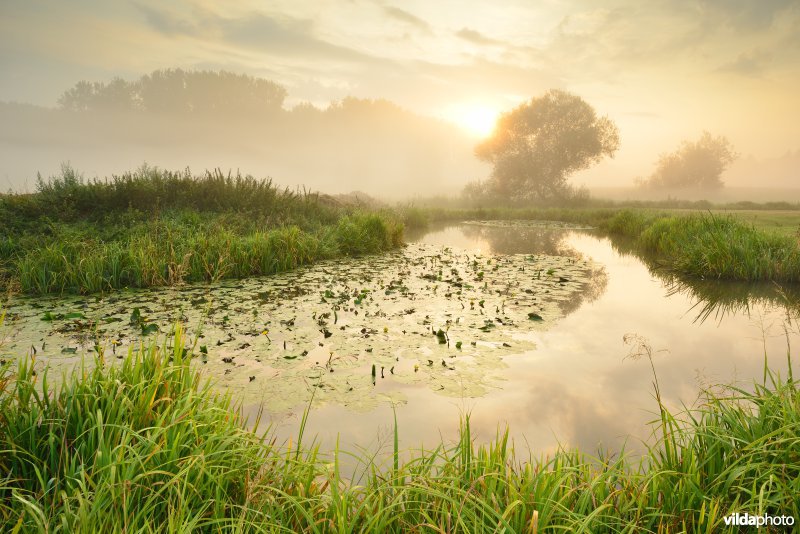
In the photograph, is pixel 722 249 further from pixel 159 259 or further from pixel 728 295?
pixel 159 259

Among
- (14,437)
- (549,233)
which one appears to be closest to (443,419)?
(14,437)

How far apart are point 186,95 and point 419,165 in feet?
180

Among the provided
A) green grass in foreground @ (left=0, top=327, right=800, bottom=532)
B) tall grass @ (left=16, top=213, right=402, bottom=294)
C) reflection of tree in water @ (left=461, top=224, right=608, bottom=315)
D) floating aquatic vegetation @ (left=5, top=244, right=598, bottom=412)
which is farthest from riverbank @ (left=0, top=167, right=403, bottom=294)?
reflection of tree in water @ (left=461, top=224, right=608, bottom=315)

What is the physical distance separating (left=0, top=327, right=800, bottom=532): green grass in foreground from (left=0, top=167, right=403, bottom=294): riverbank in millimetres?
3551

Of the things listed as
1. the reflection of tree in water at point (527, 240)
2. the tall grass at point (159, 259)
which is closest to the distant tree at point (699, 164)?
the reflection of tree in water at point (527, 240)

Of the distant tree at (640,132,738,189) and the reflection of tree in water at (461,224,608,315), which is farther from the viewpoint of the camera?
the distant tree at (640,132,738,189)

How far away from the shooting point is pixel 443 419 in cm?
429

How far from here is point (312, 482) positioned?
9.52 feet

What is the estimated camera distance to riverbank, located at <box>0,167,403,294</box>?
363 inches

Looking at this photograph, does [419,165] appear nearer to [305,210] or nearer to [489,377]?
[305,210]

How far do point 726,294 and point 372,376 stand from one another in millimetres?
9149

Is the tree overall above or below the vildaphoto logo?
above

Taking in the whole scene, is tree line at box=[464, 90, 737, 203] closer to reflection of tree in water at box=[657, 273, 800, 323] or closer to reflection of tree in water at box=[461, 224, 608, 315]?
reflection of tree in water at box=[461, 224, 608, 315]

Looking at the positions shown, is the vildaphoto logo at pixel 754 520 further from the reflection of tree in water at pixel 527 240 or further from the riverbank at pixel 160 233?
the reflection of tree in water at pixel 527 240
